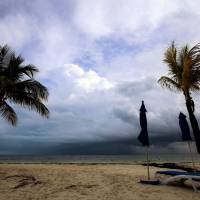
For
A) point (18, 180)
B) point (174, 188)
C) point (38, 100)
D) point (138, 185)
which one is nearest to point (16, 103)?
point (38, 100)

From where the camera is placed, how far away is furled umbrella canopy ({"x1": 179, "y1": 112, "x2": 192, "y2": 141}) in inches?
521

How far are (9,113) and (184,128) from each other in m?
8.80

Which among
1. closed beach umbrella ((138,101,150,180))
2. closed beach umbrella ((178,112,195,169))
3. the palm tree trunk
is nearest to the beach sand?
closed beach umbrella ((138,101,150,180))

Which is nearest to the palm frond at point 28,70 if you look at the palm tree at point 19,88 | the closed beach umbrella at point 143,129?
the palm tree at point 19,88

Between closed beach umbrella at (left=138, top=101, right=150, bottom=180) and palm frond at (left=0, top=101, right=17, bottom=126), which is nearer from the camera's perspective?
closed beach umbrella at (left=138, top=101, right=150, bottom=180)

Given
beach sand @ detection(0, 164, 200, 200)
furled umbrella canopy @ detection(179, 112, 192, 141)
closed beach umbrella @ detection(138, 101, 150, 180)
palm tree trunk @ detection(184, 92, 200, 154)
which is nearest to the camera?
beach sand @ detection(0, 164, 200, 200)

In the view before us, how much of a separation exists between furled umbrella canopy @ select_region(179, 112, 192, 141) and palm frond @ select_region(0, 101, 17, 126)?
8551 millimetres

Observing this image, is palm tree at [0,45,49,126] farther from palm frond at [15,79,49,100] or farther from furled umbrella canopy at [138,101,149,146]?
furled umbrella canopy at [138,101,149,146]

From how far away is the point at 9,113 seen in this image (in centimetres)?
1664

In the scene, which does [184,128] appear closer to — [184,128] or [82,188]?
[184,128]

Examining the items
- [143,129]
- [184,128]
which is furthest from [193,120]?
[143,129]

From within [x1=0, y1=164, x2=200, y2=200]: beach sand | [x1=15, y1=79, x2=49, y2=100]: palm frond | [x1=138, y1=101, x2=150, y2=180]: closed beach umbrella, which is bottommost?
[x1=0, y1=164, x2=200, y2=200]: beach sand

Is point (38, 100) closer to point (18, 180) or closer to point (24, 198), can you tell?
point (18, 180)

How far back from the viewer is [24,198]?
9906 millimetres
